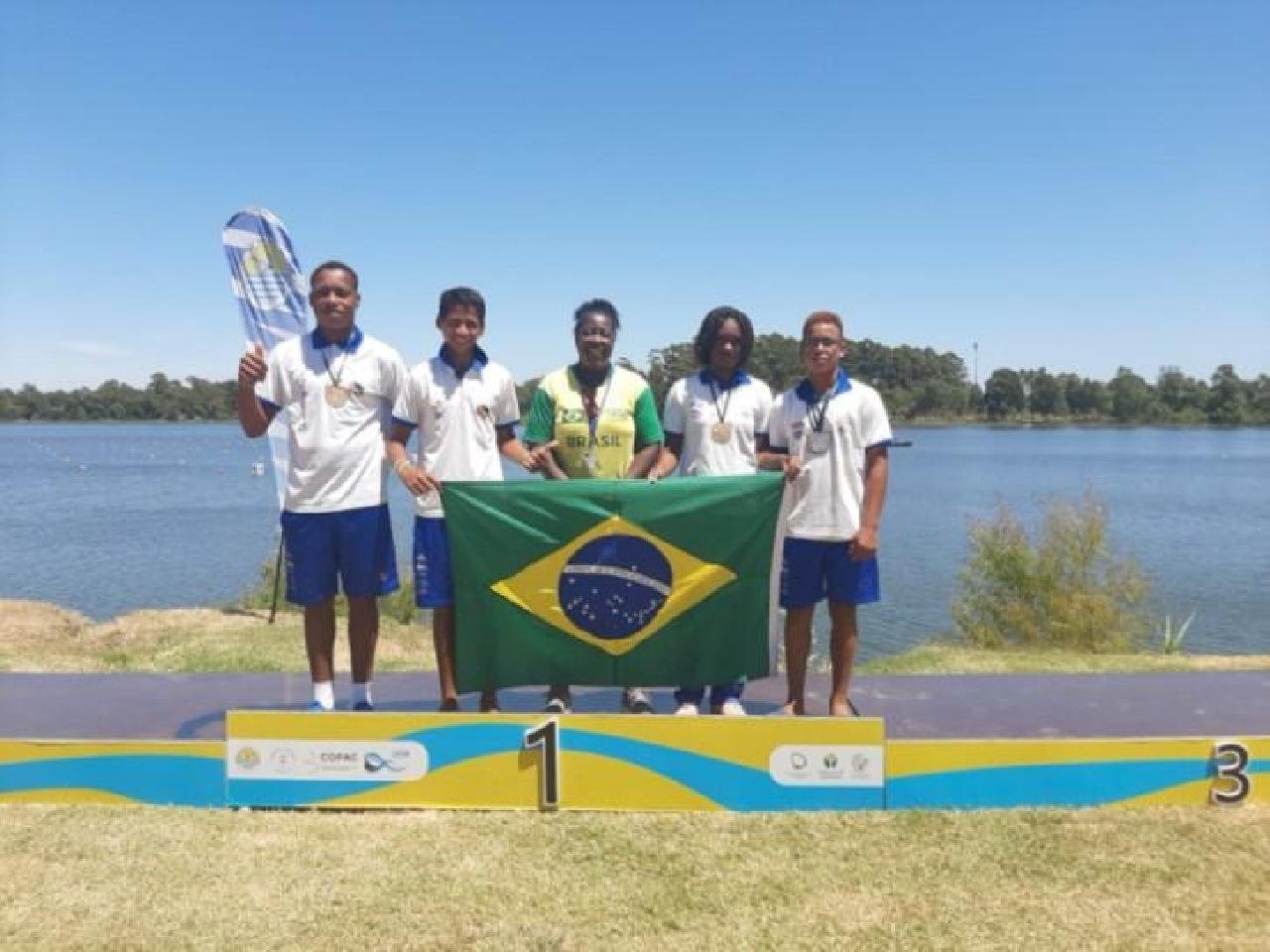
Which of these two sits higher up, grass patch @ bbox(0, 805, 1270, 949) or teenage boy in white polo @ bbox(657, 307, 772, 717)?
teenage boy in white polo @ bbox(657, 307, 772, 717)

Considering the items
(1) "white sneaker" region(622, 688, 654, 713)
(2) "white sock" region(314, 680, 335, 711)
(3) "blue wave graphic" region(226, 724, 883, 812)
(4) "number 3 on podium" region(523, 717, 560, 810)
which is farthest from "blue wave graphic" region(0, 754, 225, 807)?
(1) "white sneaker" region(622, 688, 654, 713)

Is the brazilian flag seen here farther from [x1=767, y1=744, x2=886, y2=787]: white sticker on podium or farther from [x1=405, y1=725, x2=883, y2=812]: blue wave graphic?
[x1=767, y1=744, x2=886, y2=787]: white sticker on podium

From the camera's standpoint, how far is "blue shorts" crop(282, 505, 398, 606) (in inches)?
159

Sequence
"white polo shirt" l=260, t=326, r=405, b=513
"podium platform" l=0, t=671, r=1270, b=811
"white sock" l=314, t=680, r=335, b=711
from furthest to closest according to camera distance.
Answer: "white sock" l=314, t=680, r=335, b=711 → "white polo shirt" l=260, t=326, r=405, b=513 → "podium platform" l=0, t=671, r=1270, b=811

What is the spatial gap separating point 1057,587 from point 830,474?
7429 millimetres

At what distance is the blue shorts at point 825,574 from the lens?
4.12 meters

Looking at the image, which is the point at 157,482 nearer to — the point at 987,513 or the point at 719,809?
the point at 987,513

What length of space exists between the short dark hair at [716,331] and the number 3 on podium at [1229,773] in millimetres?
2617

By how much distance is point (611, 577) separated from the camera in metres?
4.12

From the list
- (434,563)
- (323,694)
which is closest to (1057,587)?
(434,563)

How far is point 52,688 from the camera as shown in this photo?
16.1ft

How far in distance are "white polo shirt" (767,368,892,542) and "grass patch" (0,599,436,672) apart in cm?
389

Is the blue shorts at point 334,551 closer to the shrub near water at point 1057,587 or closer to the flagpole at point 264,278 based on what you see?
the flagpole at point 264,278

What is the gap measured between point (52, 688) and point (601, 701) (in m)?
3.00
